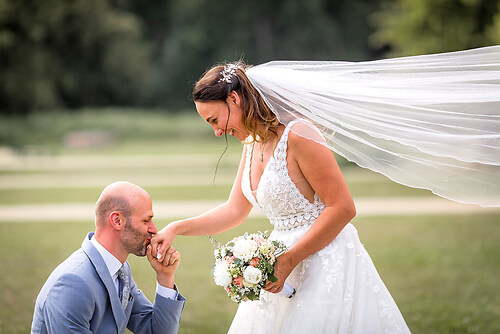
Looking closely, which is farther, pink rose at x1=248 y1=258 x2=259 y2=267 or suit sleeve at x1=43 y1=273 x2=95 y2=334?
pink rose at x1=248 y1=258 x2=259 y2=267

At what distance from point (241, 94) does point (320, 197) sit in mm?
674

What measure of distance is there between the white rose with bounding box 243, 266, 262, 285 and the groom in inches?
15.8

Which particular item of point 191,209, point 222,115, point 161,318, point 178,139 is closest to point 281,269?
point 161,318

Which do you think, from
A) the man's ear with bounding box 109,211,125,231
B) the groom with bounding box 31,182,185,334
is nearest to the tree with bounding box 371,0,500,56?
the groom with bounding box 31,182,185,334

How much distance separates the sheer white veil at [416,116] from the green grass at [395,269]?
2.92m

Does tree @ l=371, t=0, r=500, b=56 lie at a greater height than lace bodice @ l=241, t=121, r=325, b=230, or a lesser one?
greater

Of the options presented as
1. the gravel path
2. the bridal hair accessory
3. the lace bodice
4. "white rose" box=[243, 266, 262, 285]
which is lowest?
the gravel path

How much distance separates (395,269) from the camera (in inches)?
337

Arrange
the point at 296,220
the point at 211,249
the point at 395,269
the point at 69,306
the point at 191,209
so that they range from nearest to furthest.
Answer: the point at 69,306 → the point at 296,220 → the point at 395,269 → the point at 211,249 → the point at 191,209

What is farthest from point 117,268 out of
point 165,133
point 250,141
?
point 165,133

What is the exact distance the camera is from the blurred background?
7941 millimetres

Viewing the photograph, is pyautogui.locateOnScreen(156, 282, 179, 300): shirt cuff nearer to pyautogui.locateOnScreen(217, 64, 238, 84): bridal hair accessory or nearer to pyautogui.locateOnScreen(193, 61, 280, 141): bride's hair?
pyautogui.locateOnScreen(193, 61, 280, 141): bride's hair

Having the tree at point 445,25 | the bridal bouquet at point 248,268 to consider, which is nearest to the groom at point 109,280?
the bridal bouquet at point 248,268

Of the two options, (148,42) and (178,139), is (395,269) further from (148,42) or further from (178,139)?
(148,42)
